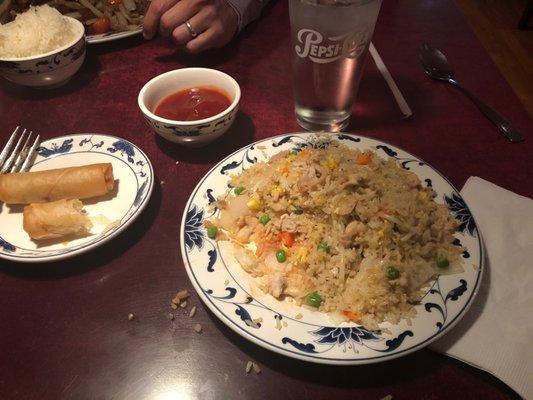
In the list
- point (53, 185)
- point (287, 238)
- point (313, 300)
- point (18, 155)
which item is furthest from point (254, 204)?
point (18, 155)

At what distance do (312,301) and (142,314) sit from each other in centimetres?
66

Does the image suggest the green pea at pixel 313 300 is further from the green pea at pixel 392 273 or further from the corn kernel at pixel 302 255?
the green pea at pixel 392 273

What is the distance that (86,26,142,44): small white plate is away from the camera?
2697 mm

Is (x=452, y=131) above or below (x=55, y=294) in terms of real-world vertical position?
above

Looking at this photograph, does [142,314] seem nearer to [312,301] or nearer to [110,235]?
[110,235]

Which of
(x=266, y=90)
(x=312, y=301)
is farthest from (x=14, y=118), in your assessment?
(x=312, y=301)

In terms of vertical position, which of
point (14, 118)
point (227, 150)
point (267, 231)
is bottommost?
point (14, 118)

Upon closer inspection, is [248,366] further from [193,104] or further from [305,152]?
[193,104]

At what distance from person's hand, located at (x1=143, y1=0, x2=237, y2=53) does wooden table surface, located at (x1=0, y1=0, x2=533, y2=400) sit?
174mm

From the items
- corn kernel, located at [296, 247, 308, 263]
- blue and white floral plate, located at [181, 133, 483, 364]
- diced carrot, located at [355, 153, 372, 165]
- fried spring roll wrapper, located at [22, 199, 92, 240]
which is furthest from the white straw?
fried spring roll wrapper, located at [22, 199, 92, 240]

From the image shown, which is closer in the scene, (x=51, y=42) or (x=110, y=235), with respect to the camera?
(x=110, y=235)

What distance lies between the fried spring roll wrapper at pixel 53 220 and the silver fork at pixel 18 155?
1.42 feet

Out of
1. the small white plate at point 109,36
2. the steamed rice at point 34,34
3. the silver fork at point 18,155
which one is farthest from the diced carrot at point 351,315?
the small white plate at point 109,36

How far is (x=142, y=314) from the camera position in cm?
151
